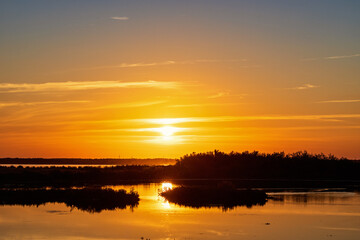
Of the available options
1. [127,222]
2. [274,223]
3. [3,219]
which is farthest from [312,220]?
[3,219]

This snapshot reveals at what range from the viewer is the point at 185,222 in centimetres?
3684

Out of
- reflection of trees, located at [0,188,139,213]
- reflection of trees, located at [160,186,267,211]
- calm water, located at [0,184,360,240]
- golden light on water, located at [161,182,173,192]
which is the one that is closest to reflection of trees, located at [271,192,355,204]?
calm water, located at [0,184,360,240]

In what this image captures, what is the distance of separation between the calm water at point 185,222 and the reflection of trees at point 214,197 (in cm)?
169

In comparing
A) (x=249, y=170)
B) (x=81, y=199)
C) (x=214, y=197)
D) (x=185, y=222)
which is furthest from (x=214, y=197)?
(x=249, y=170)

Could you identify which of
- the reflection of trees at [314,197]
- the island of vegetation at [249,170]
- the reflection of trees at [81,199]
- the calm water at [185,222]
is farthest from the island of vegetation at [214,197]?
the island of vegetation at [249,170]

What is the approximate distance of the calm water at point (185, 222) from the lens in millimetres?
32375

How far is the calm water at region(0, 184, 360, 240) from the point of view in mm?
32375

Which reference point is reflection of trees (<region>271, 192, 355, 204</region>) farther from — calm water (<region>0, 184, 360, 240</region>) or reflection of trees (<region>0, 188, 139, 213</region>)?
reflection of trees (<region>0, 188, 139, 213</region>)

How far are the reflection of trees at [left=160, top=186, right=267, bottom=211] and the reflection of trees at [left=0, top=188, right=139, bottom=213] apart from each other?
13.2 ft

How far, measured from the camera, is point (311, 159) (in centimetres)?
9744

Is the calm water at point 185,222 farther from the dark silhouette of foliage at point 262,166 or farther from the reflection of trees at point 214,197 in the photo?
the dark silhouette of foliage at point 262,166

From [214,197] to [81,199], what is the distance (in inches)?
455

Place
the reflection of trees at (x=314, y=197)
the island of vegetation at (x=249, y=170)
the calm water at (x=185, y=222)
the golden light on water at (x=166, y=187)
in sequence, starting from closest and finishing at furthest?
the calm water at (x=185, y=222) < the reflection of trees at (x=314, y=197) < the golden light on water at (x=166, y=187) < the island of vegetation at (x=249, y=170)

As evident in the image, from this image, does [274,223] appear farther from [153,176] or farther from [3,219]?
[153,176]
